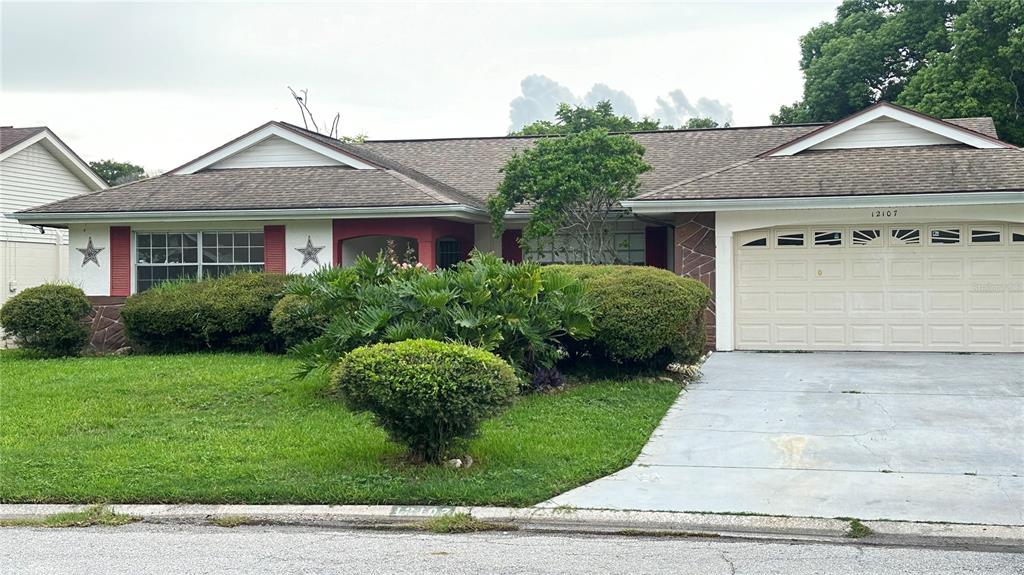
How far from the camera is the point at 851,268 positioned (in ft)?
53.9

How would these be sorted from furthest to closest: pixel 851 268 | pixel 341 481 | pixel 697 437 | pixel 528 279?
pixel 851 268 < pixel 528 279 < pixel 697 437 < pixel 341 481

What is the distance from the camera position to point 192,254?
1977 cm

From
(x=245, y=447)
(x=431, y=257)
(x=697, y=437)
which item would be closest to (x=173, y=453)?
(x=245, y=447)

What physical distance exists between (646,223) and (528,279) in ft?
29.6

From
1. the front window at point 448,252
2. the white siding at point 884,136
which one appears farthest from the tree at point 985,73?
the front window at point 448,252

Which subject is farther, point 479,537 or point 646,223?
point 646,223

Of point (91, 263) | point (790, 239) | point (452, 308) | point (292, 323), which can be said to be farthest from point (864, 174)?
point (91, 263)

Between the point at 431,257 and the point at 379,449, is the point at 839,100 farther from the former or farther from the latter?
the point at 379,449

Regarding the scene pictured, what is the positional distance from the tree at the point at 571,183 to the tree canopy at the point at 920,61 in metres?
15.3

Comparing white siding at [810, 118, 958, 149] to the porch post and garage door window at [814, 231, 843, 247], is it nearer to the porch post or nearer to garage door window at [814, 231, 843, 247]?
garage door window at [814, 231, 843, 247]

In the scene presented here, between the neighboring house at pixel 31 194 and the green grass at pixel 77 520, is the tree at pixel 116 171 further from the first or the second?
the green grass at pixel 77 520

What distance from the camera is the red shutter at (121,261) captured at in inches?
779

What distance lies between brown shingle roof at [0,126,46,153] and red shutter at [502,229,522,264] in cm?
1349

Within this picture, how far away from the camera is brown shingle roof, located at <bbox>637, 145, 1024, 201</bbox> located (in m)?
15.8
